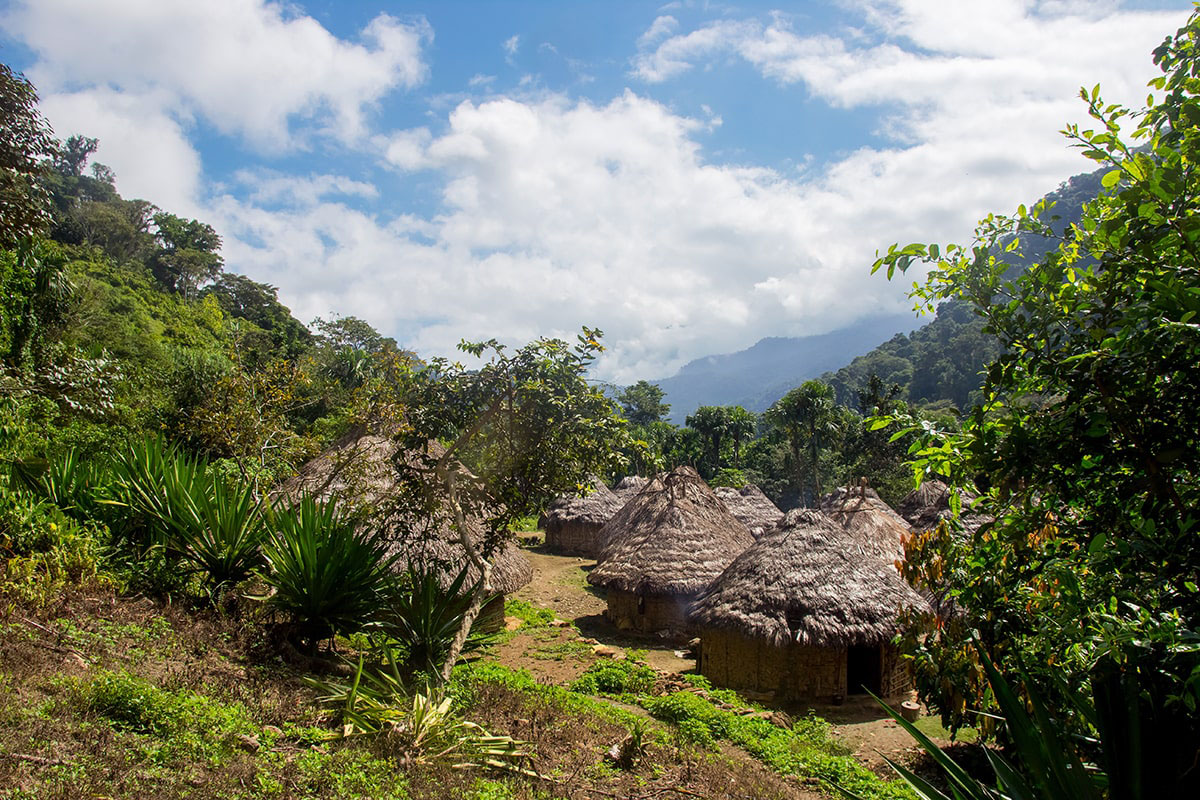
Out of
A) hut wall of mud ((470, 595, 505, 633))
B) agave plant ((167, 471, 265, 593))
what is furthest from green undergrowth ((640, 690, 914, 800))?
agave plant ((167, 471, 265, 593))

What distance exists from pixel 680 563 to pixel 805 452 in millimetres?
35397

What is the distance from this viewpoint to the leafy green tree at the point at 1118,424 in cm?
232

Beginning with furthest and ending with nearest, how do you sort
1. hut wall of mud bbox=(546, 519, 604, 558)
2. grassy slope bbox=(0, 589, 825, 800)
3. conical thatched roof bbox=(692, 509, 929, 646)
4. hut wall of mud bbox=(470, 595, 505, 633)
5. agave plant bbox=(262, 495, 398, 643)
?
hut wall of mud bbox=(546, 519, 604, 558) < hut wall of mud bbox=(470, 595, 505, 633) < conical thatched roof bbox=(692, 509, 929, 646) < agave plant bbox=(262, 495, 398, 643) < grassy slope bbox=(0, 589, 825, 800)

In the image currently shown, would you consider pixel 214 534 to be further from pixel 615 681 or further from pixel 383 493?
pixel 615 681

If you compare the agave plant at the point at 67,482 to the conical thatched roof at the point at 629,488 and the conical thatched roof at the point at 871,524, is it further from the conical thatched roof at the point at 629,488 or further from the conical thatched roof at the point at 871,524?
the conical thatched roof at the point at 629,488

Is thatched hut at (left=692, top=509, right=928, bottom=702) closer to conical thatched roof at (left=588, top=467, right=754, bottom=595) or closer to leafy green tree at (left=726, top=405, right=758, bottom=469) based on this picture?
conical thatched roof at (left=588, top=467, right=754, bottom=595)

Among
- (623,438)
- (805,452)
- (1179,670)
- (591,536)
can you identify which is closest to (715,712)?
(623,438)

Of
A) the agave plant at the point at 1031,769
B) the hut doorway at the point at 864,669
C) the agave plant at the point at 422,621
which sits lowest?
the hut doorway at the point at 864,669

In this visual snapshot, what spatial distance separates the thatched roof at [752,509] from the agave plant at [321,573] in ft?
52.1

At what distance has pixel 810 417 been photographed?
41656 millimetres

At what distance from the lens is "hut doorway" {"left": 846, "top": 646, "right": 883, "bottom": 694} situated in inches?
435

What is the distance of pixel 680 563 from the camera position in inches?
589

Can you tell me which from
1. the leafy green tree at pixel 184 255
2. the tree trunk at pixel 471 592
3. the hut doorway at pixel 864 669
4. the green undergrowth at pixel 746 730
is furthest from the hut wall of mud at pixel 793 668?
the leafy green tree at pixel 184 255

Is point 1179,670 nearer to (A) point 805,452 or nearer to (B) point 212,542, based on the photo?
(B) point 212,542
